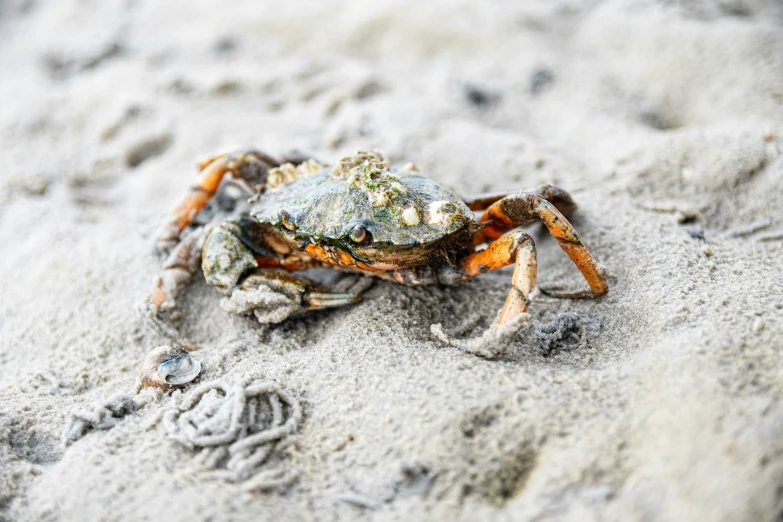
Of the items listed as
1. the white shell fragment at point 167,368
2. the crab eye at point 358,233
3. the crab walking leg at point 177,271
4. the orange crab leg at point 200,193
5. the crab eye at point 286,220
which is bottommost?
the white shell fragment at point 167,368

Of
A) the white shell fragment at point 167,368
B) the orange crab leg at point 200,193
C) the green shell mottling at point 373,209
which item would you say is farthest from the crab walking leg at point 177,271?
the green shell mottling at point 373,209

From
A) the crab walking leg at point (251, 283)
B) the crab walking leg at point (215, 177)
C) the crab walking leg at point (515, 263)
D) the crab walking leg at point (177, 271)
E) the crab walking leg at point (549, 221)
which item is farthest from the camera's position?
the crab walking leg at point (215, 177)

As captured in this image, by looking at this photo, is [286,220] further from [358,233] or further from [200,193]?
[200,193]

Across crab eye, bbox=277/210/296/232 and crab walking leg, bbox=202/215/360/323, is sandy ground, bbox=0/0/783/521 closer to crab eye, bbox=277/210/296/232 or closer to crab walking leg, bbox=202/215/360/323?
crab walking leg, bbox=202/215/360/323

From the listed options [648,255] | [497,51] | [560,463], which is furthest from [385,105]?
[560,463]

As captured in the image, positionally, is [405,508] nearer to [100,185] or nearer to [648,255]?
[648,255]

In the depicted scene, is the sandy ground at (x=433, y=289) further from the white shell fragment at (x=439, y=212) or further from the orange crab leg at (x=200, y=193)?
the white shell fragment at (x=439, y=212)
